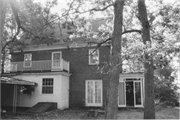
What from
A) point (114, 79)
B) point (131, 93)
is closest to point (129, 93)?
point (131, 93)

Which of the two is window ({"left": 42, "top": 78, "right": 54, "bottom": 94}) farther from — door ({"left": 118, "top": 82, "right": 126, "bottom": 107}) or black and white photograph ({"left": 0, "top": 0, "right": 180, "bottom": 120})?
door ({"left": 118, "top": 82, "right": 126, "bottom": 107})

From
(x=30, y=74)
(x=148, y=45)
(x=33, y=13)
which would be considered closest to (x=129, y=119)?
(x=148, y=45)

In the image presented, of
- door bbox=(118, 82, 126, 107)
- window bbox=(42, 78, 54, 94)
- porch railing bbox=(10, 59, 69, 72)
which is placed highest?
porch railing bbox=(10, 59, 69, 72)

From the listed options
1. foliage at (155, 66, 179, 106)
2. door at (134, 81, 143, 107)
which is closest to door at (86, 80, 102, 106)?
door at (134, 81, 143, 107)

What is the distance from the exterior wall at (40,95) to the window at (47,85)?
0.31 m

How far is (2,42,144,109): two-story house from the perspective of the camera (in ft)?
53.1

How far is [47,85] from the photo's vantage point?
1636cm

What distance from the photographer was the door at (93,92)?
16.5 m

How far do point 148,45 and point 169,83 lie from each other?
17.1 m

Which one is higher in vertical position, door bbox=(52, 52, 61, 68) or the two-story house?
door bbox=(52, 52, 61, 68)

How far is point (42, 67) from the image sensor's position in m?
16.9

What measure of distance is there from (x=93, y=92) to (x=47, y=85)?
439cm

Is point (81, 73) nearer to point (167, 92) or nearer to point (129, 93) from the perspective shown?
point (129, 93)

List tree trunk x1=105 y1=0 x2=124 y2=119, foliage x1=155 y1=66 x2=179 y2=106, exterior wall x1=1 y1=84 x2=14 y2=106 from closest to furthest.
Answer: tree trunk x1=105 y1=0 x2=124 y2=119 < exterior wall x1=1 y1=84 x2=14 y2=106 < foliage x1=155 y1=66 x2=179 y2=106
